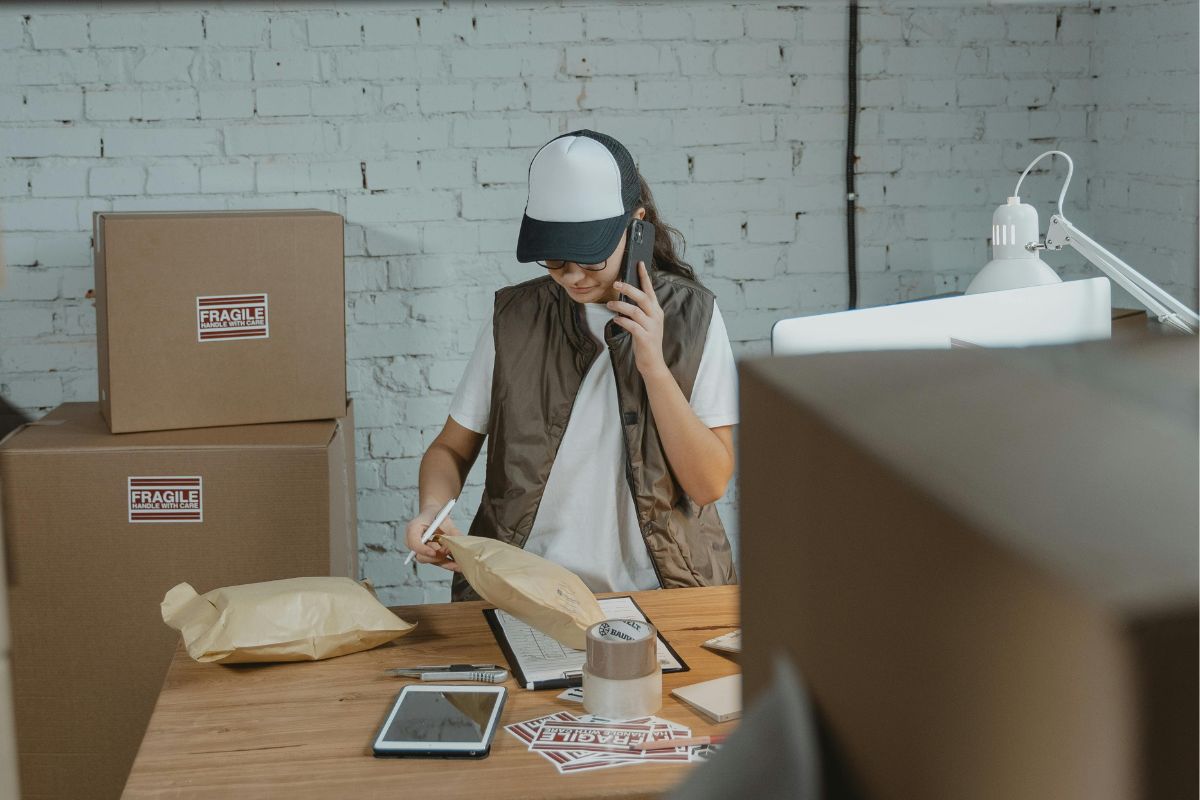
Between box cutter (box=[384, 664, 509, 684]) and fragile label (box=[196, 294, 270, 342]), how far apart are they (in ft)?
3.53

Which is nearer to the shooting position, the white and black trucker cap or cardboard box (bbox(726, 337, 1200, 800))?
cardboard box (bbox(726, 337, 1200, 800))

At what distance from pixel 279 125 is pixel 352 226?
28 cm

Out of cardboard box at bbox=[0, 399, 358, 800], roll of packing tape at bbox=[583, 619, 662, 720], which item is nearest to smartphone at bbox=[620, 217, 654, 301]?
cardboard box at bbox=[0, 399, 358, 800]

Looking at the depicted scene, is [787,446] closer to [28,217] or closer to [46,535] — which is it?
[46,535]

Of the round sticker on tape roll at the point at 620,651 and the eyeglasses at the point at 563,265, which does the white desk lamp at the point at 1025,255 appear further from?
→ the round sticker on tape roll at the point at 620,651

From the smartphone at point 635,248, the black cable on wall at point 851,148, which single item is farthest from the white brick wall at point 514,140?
the smartphone at point 635,248

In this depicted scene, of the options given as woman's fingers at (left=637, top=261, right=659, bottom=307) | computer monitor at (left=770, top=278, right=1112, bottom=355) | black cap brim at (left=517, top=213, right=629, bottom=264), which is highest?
black cap brim at (left=517, top=213, right=629, bottom=264)

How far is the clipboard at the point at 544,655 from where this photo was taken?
1308 millimetres

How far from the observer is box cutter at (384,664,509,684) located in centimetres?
132

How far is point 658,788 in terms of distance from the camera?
3.52 ft

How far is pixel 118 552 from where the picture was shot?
2160mm

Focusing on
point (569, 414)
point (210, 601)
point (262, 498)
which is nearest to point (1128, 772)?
point (210, 601)

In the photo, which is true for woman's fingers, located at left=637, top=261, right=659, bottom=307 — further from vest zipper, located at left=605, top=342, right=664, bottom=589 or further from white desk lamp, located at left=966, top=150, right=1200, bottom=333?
white desk lamp, located at left=966, top=150, right=1200, bottom=333

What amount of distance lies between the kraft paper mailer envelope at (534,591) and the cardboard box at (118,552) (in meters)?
0.83
